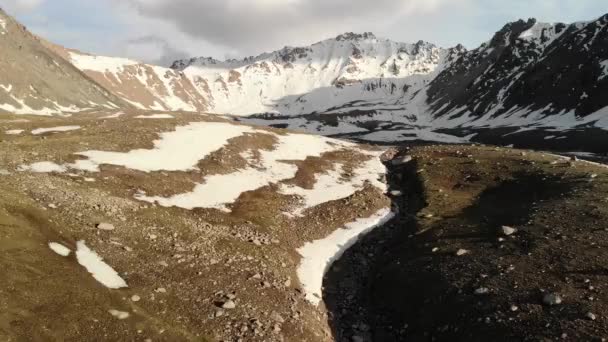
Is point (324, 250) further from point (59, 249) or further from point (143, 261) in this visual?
point (59, 249)

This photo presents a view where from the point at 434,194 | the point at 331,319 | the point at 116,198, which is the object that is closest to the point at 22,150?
the point at 116,198

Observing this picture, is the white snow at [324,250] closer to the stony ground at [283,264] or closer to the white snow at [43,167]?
the stony ground at [283,264]

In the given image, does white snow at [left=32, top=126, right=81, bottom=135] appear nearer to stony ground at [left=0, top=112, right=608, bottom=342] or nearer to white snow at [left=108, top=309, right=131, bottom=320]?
stony ground at [left=0, top=112, right=608, bottom=342]

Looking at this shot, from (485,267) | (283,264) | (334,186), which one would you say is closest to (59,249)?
(283,264)

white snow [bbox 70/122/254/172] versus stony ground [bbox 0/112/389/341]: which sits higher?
white snow [bbox 70/122/254/172]

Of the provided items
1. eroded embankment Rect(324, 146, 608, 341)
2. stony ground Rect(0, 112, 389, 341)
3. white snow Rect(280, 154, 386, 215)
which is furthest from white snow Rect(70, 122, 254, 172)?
eroded embankment Rect(324, 146, 608, 341)

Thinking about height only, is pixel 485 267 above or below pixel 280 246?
above
